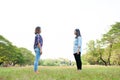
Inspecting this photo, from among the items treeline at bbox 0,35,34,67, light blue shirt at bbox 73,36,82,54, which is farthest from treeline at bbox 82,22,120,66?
light blue shirt at bbox 73,36,82,54

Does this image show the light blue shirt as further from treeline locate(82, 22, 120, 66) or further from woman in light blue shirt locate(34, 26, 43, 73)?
treeline locate(82, 22, 120, 66)

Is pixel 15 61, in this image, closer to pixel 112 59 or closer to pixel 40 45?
pixel 112 59

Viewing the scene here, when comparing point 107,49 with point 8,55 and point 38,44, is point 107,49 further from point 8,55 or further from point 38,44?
point 38,44

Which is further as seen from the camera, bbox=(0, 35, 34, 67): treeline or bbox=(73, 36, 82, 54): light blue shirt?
bbox=(0, 35, 34, 67): treeline

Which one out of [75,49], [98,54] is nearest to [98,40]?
[98,54]

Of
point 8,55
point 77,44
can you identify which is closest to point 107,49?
point 8,55

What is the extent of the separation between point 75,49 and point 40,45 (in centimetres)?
248

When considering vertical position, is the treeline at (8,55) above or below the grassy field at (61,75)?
above

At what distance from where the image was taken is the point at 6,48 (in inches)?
3659

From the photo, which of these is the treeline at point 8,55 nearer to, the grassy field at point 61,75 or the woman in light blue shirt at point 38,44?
the woman in light blue shirt at point 38,44

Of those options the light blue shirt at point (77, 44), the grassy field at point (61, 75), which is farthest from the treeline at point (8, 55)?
the grassy field at point (61, 75)

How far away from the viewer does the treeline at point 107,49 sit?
275ft

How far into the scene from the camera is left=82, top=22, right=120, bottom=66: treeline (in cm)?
8370

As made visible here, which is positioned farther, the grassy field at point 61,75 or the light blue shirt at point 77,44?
the light blue shirt at point 77,44
